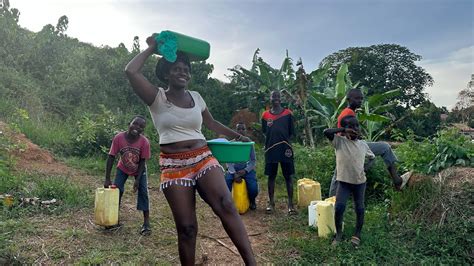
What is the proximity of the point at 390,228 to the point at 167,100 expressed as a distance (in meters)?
2.74

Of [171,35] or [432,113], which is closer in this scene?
[171,35]

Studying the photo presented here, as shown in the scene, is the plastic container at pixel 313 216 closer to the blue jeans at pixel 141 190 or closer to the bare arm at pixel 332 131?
the bare arm at pixel 332 131

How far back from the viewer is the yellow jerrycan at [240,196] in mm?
4816

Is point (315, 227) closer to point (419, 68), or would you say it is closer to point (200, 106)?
point (200, 106)

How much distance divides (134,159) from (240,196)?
1.51m

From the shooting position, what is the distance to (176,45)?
2.31 metres

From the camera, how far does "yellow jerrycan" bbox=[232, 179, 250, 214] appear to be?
4816mm

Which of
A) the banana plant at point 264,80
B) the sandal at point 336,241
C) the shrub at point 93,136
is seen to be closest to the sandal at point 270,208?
the sandal at point 336,241

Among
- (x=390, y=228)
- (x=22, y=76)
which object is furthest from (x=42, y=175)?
(x=22, y=76)

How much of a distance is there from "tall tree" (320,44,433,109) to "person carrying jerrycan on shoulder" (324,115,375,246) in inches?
694

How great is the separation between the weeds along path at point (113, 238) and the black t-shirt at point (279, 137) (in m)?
0.77

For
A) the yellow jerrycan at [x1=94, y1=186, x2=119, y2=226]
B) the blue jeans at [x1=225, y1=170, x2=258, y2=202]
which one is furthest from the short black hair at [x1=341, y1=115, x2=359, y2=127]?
the yellow jerrycan at [x1=94, y1=186, x2=119, y2=226]

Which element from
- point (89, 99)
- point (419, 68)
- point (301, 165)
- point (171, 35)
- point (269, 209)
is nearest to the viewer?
point (171, 35)

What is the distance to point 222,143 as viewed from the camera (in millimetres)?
2588
